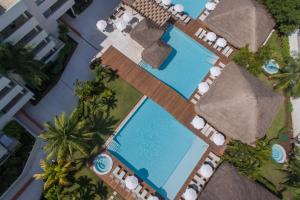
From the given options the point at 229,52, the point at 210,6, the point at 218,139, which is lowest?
the point at 218,139

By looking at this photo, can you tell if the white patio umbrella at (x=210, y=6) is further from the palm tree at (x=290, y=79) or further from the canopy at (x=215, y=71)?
the palm tree at (x=290, y=79)

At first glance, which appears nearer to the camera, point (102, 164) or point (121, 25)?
point (102, 164)

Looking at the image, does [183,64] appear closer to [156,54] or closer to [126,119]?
[156,54]

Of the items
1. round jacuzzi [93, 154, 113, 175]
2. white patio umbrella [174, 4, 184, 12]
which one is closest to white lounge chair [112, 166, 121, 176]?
round jacuzzi [93, 154, 113, 175]

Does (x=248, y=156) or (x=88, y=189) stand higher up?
(x=248, y=156)

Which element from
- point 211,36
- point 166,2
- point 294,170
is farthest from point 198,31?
point 294,170
